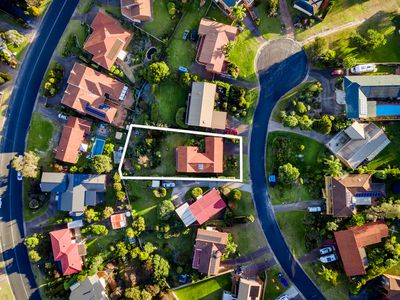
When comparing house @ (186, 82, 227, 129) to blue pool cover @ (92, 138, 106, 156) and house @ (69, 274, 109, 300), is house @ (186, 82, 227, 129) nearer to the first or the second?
blue pool cover @ (92, 138, 106, 156)

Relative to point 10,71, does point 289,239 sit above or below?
below

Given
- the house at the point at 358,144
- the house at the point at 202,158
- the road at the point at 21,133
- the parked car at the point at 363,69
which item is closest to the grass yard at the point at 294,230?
the house at the point at 358,144

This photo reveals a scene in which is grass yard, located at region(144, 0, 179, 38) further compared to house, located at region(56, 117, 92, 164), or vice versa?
grass yard, located at region(144, 0, 179, 38)

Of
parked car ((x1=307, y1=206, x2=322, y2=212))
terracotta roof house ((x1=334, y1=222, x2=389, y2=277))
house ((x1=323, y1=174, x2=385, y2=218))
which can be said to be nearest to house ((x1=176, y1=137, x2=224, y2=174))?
parked car ((x1=307, y1=206, x2=322, y2=212))

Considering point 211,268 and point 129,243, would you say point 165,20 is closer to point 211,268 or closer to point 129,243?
point 129,243

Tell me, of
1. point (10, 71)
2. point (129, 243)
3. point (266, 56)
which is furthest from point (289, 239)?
point (10, 71)

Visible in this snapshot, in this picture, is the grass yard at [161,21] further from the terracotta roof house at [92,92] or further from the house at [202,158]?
the house at [202,158]

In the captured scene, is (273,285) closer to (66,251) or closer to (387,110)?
(387,110)
